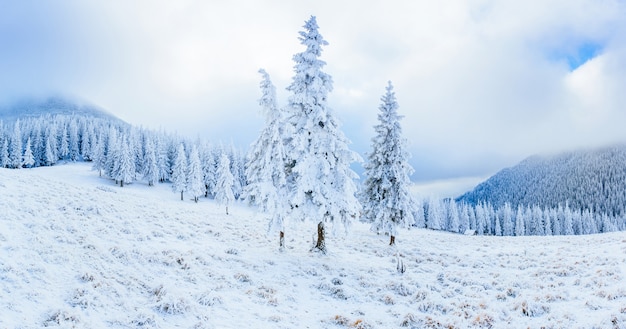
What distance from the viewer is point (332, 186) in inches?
805

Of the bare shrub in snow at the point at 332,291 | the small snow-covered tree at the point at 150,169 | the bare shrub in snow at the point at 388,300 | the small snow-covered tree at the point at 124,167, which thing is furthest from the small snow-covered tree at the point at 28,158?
the bare shrub in snow at the point at 388,300

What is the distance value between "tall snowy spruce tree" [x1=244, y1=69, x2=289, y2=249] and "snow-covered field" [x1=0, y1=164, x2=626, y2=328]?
2605mm

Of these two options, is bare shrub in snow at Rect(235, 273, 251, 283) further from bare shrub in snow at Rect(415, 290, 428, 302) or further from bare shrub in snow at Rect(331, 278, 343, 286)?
bare shrub in snow at Rect(415, 290, 428, 302)

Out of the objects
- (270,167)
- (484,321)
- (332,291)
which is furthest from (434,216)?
(484,321)

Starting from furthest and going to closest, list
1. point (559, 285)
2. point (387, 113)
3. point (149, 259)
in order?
point (387, 113)
point (559, 285)
point (149, 259)

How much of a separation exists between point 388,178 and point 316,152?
11.0 meters

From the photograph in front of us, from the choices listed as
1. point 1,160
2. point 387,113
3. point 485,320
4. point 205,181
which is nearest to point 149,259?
point 485,320

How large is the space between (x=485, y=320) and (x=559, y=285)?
23.2 feet

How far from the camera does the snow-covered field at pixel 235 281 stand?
405 inches

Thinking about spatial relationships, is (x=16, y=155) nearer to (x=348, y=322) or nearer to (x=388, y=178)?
(x=388, y=178)

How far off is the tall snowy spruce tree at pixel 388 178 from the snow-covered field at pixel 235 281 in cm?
542

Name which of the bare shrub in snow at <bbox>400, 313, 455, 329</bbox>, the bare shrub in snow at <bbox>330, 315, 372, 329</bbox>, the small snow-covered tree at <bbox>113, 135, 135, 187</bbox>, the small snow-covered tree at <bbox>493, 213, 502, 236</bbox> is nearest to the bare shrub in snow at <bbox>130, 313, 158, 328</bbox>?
the bare shrub in snow at <bbox>330, 315, 372, 329</bbox>

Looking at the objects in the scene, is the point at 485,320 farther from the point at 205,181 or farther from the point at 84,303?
the point at 205,181

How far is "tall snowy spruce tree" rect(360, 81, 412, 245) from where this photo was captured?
28.5 meters
